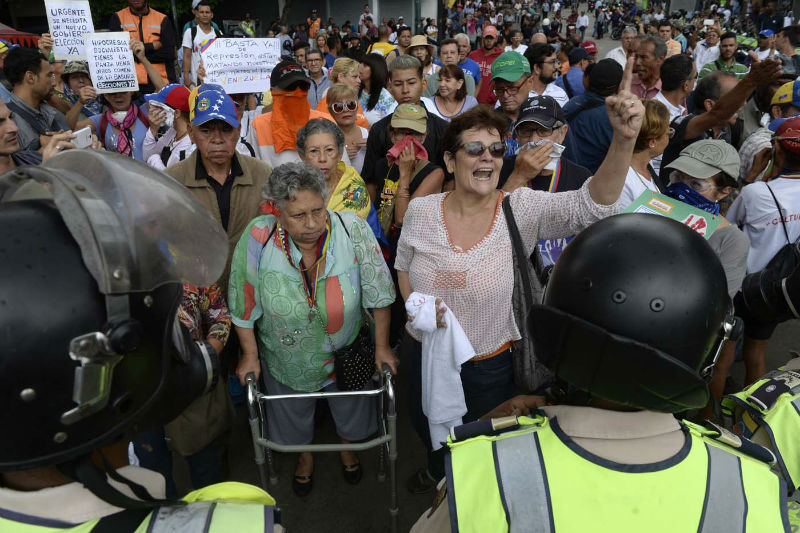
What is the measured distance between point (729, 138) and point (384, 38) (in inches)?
318

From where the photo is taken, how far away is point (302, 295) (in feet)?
8.91

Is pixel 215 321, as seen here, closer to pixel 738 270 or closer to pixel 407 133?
pixel 407 133

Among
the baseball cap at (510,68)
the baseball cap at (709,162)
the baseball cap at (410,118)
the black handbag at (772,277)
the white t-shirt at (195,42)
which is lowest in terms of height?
the black handbag at (772,277)

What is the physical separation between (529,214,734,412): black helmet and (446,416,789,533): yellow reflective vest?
0.15 m

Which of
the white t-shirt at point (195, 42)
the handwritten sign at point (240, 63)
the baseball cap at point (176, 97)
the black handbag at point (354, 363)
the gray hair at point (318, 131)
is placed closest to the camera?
the black handbag at point (354, 363)

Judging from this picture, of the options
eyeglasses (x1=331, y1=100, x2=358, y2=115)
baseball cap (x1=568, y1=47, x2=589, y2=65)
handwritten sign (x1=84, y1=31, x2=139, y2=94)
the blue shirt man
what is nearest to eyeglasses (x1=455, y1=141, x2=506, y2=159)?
eyeglasses (x1=331, y1=100, x2=358, y2=115)

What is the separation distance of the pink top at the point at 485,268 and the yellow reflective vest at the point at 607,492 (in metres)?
1.31

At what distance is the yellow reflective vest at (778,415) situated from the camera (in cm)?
161

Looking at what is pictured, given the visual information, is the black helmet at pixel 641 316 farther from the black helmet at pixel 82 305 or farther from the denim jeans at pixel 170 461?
the denim jeans at pixel 170 461

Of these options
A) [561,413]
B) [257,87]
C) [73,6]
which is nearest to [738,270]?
[561,413]

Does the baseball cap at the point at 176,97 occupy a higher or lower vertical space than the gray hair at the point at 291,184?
higher

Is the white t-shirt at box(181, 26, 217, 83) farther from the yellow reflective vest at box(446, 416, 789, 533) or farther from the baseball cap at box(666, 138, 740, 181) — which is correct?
the yellow reflective vest at box(446, 416, 789, 533)

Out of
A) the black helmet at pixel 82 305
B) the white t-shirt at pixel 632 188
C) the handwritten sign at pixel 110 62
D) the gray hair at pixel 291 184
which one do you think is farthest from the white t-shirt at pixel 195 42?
the black helmet at pixel 82 305

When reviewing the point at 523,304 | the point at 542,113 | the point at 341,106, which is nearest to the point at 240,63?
the point at 341,106
